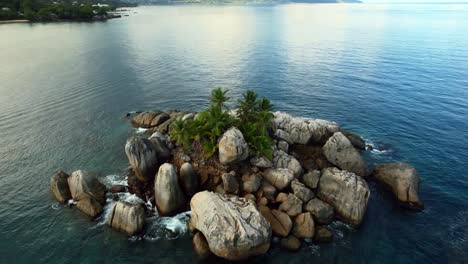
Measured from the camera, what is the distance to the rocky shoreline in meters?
32.6

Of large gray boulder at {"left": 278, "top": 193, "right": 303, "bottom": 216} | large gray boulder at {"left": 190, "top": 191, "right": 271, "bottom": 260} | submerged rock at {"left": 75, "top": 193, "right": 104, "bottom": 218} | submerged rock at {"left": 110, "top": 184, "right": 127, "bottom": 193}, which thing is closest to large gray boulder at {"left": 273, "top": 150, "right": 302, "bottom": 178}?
large gray boulder at {"left": 278, "top": 193, "right": 303, "bottom": 216}

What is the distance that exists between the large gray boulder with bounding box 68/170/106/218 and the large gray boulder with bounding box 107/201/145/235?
3475mm

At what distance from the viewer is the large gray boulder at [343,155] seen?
4431 centimetres

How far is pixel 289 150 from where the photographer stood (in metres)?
47.7

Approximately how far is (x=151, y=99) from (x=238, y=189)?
1775 inches

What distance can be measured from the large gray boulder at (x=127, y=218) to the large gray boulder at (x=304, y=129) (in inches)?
998

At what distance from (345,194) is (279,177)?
27.7 ft

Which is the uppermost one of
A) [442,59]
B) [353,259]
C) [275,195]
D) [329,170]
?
[442,59]

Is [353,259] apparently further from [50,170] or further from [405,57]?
[405,57]

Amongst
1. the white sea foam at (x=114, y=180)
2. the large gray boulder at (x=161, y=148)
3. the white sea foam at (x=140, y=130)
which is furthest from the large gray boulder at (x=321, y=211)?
the white sea foam at (x=140, y=130)

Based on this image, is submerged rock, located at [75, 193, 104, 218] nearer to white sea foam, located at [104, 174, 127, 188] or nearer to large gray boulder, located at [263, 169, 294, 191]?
white sea foam, located at [104, 174, 127, 188]

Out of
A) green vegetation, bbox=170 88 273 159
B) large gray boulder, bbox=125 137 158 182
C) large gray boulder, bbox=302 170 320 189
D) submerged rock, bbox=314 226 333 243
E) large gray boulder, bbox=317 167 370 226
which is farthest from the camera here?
green vegetation, bbox=170 88 273 159

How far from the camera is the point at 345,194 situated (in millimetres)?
37188

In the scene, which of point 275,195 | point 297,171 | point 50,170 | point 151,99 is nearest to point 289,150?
point 297,171
